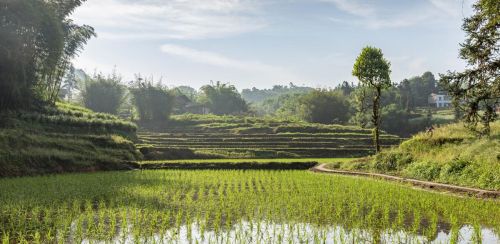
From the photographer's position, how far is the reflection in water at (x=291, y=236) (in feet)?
26.4

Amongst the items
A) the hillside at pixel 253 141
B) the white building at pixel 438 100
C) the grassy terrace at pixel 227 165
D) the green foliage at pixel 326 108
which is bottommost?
the grassy terrace at pixel 227 165

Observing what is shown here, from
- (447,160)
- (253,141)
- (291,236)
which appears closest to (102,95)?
(253,141)

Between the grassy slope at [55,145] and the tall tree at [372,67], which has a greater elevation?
the tall tree at [372,67]

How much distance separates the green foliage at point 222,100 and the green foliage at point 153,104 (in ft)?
110

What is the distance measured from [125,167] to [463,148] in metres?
20.9

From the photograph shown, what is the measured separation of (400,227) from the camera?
9367mm

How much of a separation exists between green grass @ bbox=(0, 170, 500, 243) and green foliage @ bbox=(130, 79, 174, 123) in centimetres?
5945

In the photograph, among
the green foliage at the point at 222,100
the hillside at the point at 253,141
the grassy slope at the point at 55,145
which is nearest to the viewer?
the grassy slope at the point at 55,145

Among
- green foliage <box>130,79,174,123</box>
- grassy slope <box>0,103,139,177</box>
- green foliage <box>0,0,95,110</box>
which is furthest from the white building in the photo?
green foliage <box>0,0,95,110</box>

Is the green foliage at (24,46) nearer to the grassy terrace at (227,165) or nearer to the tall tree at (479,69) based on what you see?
the grassy terrace at (227,165)

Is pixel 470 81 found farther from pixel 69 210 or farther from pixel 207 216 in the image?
pixel 69 210

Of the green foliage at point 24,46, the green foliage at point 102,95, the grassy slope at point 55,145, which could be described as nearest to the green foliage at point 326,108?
the green foliage at point 102,95

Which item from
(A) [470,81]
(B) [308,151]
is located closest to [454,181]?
(A) [470,81]

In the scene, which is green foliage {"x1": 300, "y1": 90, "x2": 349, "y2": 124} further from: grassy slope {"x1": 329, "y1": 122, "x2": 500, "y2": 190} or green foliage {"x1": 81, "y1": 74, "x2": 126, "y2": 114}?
grassy slope {"x1": 329, "y1": 122, "x2": 500, "y2": 190}
